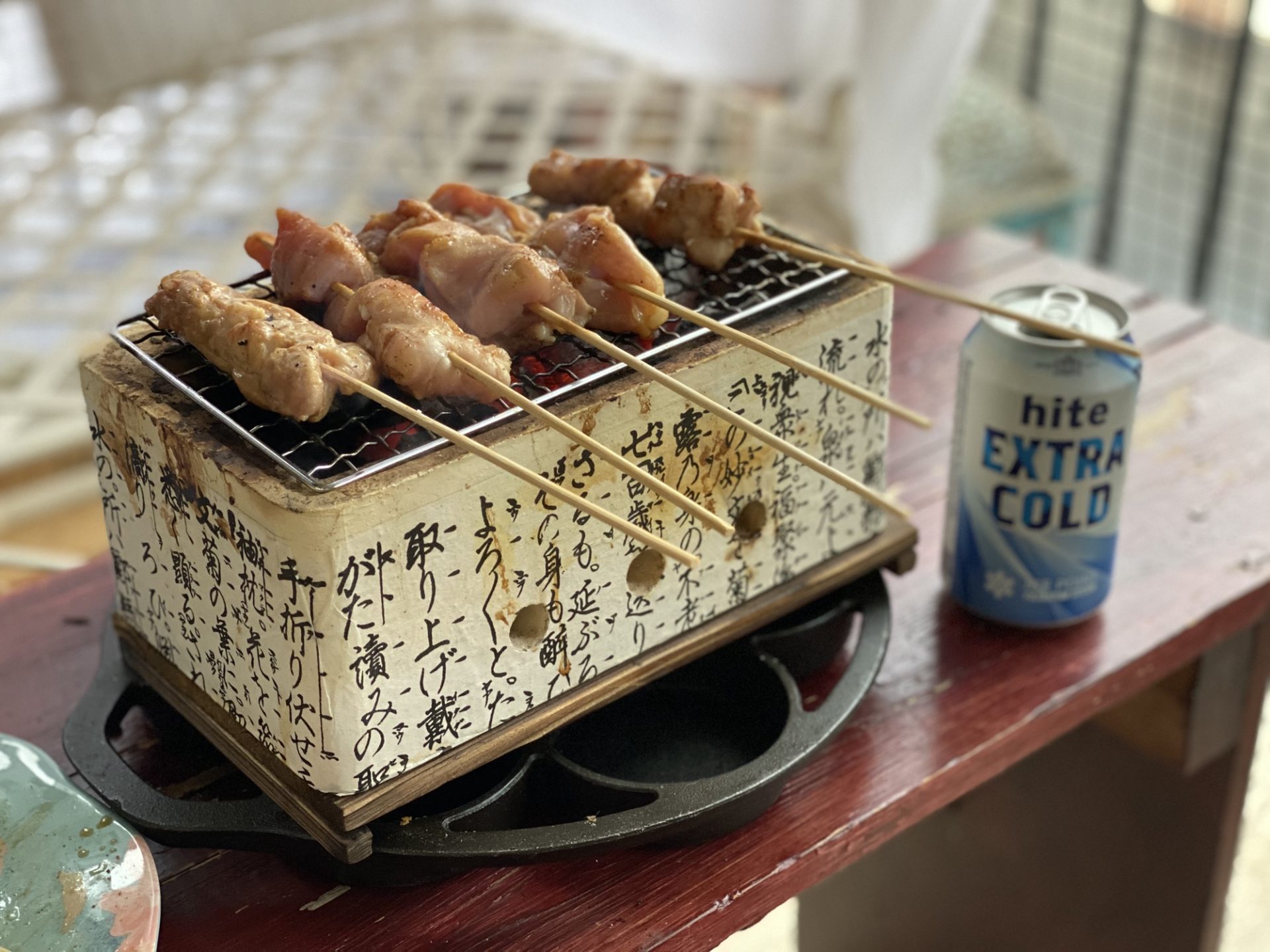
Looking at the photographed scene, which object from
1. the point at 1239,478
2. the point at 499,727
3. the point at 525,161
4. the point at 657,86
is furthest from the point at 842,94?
the point at 499,727

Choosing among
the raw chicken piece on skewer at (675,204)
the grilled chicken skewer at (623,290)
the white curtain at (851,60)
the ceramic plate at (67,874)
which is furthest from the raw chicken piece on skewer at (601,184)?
the white curtain at (851,60)

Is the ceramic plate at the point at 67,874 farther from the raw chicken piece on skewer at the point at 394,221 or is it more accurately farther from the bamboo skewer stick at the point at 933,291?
the bamboo skewer stick at the point at 933,291

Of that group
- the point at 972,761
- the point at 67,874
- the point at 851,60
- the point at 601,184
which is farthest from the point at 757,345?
the point at 851,60

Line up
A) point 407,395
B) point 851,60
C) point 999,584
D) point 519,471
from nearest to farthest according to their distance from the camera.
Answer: point 519,471
point 407,395
point 999,584
point 851,60

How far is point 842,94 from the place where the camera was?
9.17 feet

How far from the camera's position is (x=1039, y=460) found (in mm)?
1111

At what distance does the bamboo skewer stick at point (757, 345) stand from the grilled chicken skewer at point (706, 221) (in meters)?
0.09

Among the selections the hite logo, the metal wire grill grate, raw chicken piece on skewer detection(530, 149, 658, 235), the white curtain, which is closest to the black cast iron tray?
the hite logo

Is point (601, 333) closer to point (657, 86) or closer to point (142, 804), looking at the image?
point (142, 804)

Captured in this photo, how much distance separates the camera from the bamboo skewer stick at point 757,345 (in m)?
0.95

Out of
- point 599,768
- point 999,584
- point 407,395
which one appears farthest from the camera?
point 999,584

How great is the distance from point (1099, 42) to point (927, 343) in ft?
7.96

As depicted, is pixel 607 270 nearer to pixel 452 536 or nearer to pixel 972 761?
pixel 452 536

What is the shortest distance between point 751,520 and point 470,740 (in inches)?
10.9
